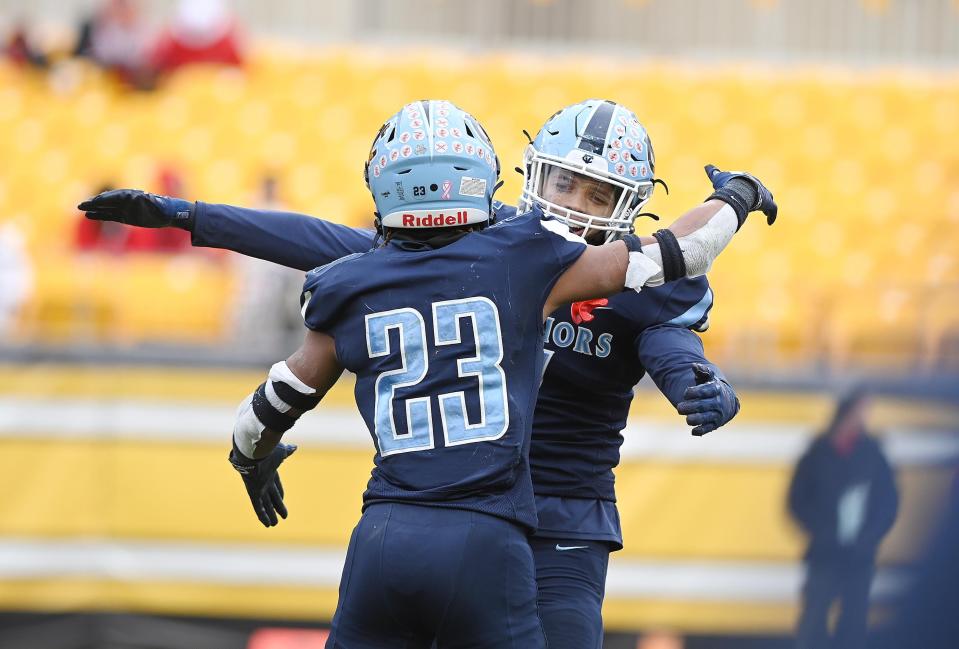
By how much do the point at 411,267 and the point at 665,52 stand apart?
34.4 ft

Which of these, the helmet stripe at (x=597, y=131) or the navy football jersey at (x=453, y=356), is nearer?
the navy football jersey at (x=453, y=356)

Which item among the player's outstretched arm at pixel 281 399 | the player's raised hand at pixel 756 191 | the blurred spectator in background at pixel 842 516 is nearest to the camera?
the player's outstretched arm at pixel 281 399

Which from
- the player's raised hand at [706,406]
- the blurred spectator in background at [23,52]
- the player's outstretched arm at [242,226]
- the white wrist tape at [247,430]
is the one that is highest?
the blurred spectator in background at [23,52]

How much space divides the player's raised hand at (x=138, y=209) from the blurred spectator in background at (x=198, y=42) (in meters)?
8.21

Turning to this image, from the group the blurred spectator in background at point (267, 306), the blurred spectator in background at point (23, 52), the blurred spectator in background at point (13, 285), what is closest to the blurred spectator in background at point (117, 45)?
the blurred spectator in background at point (23, 52)

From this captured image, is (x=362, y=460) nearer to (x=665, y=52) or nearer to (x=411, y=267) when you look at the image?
(x=411, y=267)

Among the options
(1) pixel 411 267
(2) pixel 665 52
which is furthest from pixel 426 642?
(2) pixel 665 52

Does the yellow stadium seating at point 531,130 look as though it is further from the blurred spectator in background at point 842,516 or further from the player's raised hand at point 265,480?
the player's raised hand at point 265,480

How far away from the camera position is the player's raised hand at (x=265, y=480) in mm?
3755

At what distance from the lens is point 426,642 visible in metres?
3.17

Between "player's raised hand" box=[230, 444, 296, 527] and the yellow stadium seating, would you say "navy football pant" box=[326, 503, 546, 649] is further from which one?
the yellow stadium seating

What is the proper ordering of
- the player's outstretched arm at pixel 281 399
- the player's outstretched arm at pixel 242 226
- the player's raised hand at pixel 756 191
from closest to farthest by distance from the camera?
the player's outstretched arm at pixel 281 399, the player's raised hand at pixel 756 191, the player's outstretched arm at pixel 242 226

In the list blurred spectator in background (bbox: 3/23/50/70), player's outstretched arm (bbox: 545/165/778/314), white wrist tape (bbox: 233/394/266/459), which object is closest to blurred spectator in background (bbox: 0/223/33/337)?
white wrist tape (bbox: 233/394/266/459)

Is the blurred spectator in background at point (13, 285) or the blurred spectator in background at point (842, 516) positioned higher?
the blurred spectator in background at point (13, 285)
